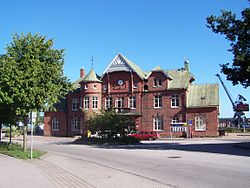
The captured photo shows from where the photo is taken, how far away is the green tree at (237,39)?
27.5 metres

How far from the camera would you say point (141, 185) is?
11586 millimetres

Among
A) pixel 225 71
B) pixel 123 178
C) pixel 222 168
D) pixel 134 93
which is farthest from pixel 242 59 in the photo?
pixel 134 93

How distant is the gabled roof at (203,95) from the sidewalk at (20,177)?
1612 inches

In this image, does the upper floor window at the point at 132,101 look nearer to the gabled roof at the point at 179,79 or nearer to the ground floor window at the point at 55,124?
the gabled roof at the point at 179,79

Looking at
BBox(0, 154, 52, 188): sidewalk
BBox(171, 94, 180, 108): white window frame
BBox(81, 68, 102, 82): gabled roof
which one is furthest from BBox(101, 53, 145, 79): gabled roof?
BBox(0, 154, 52, 188): sidewalk

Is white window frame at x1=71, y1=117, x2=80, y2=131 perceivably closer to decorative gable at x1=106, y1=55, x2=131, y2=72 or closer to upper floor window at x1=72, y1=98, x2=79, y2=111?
upper floor window at x1=72, y1=98, x2=79, y2=111

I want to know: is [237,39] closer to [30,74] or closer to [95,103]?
[30,74]

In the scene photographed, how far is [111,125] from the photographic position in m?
41.8

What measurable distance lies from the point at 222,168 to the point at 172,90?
4095 cm

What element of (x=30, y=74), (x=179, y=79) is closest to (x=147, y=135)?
(x=179, y=79)

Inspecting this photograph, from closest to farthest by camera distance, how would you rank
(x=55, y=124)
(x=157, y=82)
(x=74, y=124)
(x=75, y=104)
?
(x=157, y=82)
(x=74, y=124)
(x=75, y=104)
(x=55, y=124)

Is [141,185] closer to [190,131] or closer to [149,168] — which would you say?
[149,168]

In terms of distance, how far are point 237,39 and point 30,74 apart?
16.3m

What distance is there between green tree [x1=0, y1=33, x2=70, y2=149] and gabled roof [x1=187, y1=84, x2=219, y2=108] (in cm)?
3330
